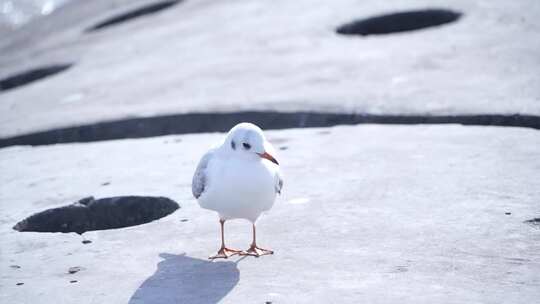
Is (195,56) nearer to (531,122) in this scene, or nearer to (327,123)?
(327,123)

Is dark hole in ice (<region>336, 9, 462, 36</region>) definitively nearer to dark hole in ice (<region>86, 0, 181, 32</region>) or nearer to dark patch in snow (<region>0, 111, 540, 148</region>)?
dark patch in snow (<region>0, 111, 540, 148</region>)

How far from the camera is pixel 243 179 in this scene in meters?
4.60

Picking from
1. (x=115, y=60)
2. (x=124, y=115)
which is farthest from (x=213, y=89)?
(x=115, y=60)

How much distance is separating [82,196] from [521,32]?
15.2 ft

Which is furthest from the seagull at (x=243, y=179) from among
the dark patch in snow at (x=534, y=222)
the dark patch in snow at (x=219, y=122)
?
the dark patch in snow at (x=219, y=122)

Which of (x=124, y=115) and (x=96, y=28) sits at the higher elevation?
(x=96, y=28)

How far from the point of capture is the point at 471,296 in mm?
3875

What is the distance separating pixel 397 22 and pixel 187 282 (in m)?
6.06

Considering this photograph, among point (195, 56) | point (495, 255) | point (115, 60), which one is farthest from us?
point (115, 60)

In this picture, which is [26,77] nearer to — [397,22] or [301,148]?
[397,22]

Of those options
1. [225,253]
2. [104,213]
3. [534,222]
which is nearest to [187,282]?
[225,253]

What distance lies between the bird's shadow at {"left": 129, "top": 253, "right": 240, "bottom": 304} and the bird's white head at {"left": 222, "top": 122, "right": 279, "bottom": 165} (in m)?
0.58

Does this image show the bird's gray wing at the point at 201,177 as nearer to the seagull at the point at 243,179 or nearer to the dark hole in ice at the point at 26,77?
the seagull at the point at 243,179

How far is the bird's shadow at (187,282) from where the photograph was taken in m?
4.09
